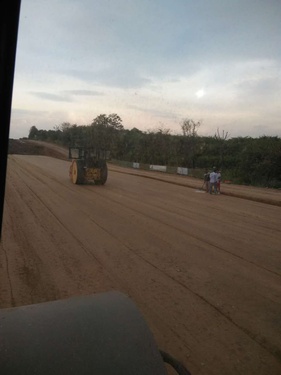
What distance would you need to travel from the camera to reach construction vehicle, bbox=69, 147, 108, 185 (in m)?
19.7

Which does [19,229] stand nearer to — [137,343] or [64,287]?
[64,287]

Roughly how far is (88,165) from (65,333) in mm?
18378

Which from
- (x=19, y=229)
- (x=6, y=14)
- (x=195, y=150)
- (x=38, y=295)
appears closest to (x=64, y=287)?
(x=38, y=295)

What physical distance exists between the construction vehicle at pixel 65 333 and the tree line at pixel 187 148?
95.3 ft

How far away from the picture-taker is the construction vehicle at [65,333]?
60.5 inches

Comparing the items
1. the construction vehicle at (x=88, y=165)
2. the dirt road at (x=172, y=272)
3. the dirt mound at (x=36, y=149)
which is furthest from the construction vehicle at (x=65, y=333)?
the dirt mound at (x=36, y=149)

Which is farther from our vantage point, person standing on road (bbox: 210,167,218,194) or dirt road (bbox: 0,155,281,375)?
person standing on road (bbox: 210,167,218,194)

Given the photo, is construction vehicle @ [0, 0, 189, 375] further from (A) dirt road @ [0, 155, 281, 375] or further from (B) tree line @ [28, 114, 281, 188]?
(B) tree line @ [28, 114, 281, 188]

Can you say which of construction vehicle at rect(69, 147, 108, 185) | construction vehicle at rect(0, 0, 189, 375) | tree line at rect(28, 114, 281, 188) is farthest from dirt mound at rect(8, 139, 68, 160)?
construction vehicle at rect(0, 0, 189, 375)

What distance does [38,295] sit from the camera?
4.81 meters

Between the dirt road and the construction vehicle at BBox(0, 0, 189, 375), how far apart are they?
6.09 ft

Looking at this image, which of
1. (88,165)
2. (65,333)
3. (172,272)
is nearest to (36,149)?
(88,165)

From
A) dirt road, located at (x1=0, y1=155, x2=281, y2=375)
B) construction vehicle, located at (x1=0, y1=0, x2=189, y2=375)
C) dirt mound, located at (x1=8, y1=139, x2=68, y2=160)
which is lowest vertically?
dirt road, located at (x1=0, y1=155, x2=281, y2=375)

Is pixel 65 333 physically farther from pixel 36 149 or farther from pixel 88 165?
pixel 36 149
